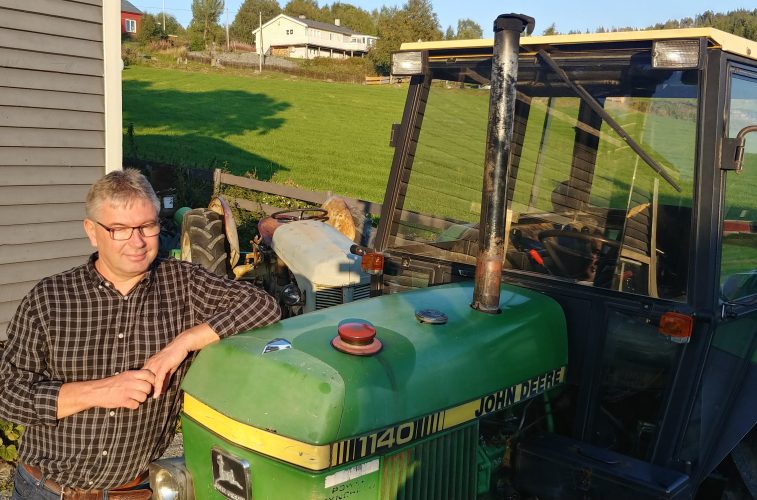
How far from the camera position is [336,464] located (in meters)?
2.12

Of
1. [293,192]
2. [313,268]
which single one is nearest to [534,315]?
[313,268]

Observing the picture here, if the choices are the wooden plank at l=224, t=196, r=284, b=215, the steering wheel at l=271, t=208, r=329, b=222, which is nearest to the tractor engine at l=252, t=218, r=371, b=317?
the steering wheel at l=271, t=208, r=329, b=222

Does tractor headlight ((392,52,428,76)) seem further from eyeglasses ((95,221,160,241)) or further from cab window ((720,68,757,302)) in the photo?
eyeglasses ((95,221,160,241))

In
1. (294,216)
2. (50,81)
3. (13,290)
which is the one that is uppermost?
(50,81)

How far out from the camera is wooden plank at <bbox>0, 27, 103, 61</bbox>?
6086mm

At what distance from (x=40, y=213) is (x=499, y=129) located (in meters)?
5.06

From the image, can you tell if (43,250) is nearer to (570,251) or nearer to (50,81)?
(50,81)

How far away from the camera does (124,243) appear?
248 centimetres

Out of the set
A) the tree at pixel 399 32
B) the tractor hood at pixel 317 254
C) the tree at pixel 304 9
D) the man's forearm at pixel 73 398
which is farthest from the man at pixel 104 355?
the tree at pixel 304 9

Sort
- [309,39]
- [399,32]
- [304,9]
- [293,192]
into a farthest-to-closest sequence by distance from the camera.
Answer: [304,9] → [309,39] → [399,32] → [293,192]

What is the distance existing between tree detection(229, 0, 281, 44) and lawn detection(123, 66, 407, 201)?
154 feet

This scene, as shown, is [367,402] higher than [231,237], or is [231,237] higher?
[367,402]

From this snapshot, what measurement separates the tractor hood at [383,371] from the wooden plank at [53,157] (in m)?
4.45

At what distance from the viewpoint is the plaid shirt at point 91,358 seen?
2426mm
